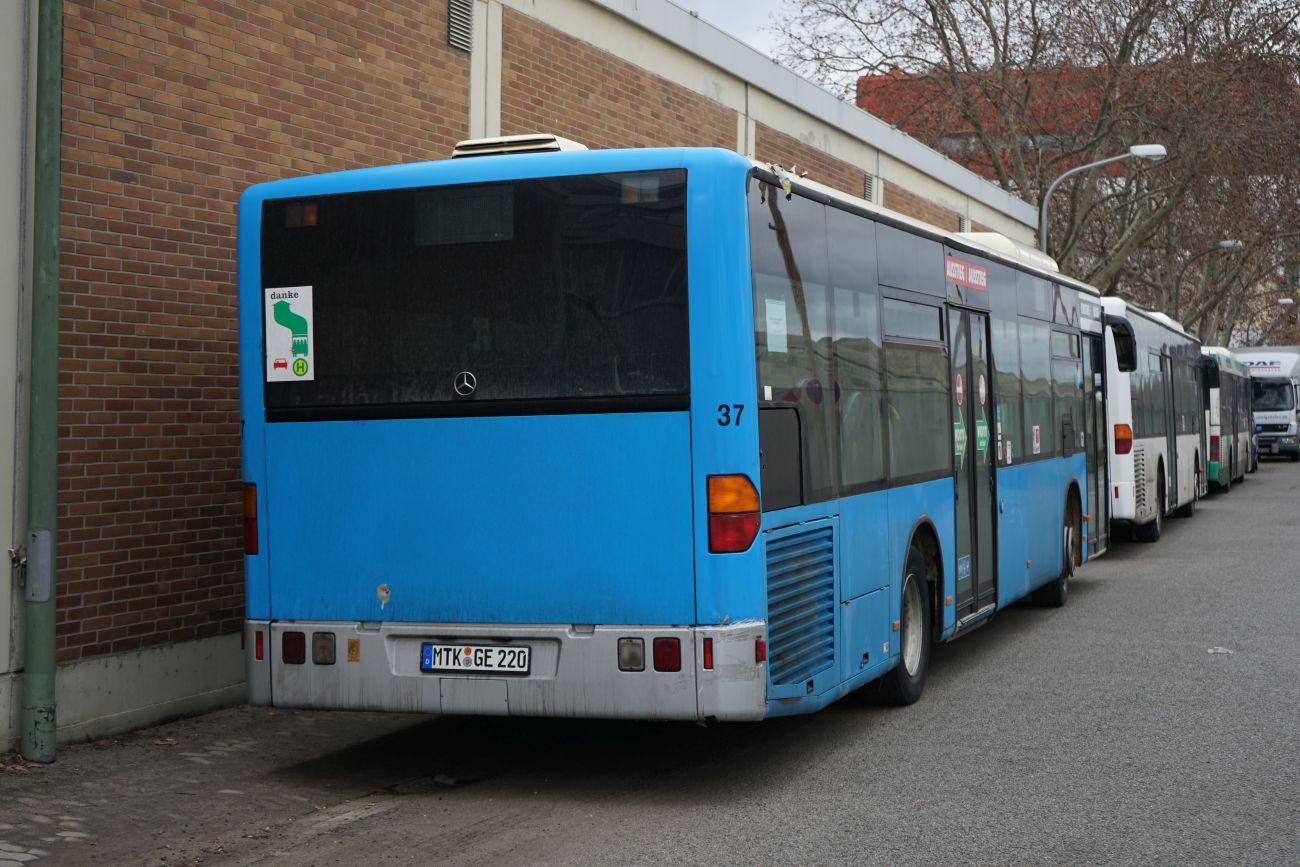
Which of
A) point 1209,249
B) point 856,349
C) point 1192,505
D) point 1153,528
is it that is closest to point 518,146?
point 856,349

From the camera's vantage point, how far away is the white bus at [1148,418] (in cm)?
1850

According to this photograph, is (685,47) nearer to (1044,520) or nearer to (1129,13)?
(1044,520)

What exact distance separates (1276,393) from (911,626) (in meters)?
44.4

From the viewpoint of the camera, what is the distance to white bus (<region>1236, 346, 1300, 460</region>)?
4909cm

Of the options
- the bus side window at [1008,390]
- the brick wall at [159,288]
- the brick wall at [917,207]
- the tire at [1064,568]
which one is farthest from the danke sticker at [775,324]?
the brick wall at [917,207]

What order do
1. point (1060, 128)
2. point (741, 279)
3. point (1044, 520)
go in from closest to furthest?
point (741, 279), point (1044, 520), point (1060, 128)

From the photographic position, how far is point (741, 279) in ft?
22.1

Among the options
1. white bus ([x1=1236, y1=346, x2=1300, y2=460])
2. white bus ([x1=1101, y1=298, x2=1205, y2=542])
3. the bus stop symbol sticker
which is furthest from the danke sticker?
white bus ([x1=1236, y1=346, x2=1300, y2=460])

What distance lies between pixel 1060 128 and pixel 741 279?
3633cm

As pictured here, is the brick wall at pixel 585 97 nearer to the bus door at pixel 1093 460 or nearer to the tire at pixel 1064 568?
the bus door at pixel 1093 460

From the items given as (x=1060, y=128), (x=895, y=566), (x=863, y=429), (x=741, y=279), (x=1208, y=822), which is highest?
(x=1060, y=128)

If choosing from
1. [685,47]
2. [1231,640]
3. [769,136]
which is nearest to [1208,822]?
[1231,640]

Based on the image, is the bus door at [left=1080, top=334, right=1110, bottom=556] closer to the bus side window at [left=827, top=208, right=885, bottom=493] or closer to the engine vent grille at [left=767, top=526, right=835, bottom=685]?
the bus side window at [left=827, top=208, right=885, bottom=493]

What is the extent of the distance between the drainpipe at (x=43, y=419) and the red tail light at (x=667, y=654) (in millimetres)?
2994
